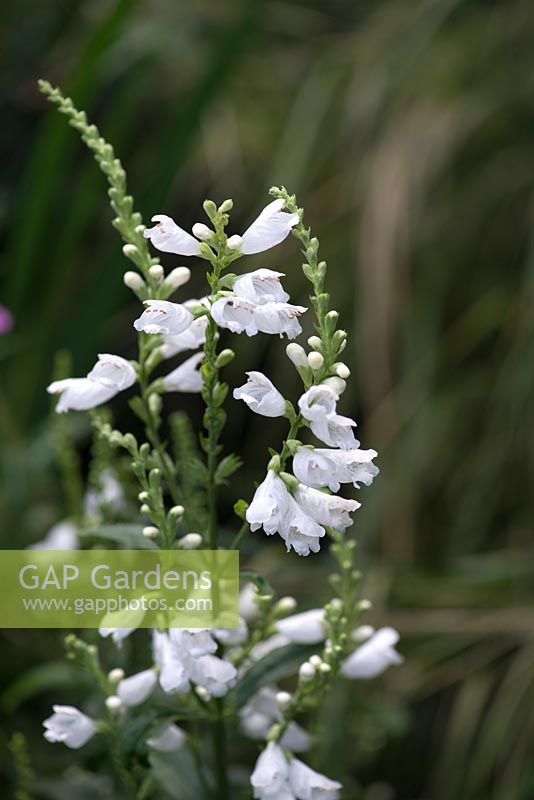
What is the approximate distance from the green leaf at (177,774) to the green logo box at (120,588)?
141mm

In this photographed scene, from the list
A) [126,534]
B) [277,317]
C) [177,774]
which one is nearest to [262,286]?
[277,317]

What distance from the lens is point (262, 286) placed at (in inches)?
25.6

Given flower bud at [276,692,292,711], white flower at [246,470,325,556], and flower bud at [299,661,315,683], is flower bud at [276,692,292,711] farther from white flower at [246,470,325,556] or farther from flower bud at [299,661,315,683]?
white flower at [246,470,325,556]

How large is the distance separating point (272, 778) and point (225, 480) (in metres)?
0.24

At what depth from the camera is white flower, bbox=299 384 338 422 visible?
62 centimetres

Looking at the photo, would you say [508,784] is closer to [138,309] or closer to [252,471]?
[252,471]

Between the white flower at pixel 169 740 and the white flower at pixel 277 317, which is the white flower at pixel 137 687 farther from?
the white flower at pixel 277 317

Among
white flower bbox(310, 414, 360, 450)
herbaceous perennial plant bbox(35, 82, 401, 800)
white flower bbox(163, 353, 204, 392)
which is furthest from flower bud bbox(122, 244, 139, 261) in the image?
white flower bbox(310, 414, 360, 450)

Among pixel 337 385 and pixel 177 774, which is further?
pixel 177 774

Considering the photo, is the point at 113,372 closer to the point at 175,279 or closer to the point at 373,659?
the point at 175,279

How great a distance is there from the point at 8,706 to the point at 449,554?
2.65ft

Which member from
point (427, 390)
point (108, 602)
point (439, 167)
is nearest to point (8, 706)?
point (108, 602)

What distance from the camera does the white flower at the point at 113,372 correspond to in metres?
0.73

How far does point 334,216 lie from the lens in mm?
1876
